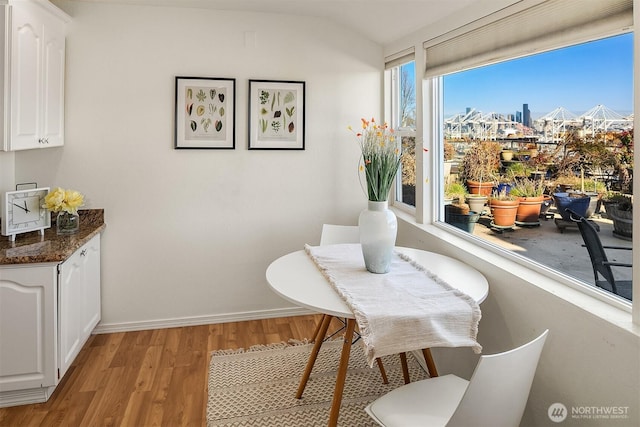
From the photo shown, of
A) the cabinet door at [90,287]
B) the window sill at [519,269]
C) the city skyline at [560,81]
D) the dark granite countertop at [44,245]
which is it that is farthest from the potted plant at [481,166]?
the cabinet door at [90,287]

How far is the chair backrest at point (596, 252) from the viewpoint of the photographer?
170cm

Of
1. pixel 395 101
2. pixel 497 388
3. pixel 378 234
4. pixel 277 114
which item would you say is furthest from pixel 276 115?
pixel 497 388

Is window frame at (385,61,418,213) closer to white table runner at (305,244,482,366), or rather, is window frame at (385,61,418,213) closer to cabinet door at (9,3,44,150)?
white table runner at (305,244,482,366)

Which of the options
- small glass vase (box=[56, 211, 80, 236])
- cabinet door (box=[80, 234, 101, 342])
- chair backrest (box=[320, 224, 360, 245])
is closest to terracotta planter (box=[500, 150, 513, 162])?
chair backrest (box=[320, 224, 360, 245])

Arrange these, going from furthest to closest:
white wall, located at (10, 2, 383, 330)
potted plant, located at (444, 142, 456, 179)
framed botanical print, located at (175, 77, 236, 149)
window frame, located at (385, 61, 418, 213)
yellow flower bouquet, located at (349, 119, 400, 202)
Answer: window frame, located at (385, 61, 418, 213) → framed botanical print, located at (175, 77, 236, 149) → white wall, located at (10, 2, 383, 330) → potted plant, located at (444, 142, 456, 179) → yellow flower bouquet, located at (349, 119, 400, 202)

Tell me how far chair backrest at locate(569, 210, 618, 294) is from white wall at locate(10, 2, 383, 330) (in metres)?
2.11

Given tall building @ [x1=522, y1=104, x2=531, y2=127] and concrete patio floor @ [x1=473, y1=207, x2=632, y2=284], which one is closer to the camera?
concrete patio floor @ [x1=473, y1=207, x2=632, y2=284]

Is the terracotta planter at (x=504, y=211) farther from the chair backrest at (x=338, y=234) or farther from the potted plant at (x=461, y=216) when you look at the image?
the chair backrest at (x=338, y=234)

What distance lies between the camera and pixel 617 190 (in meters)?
1.66

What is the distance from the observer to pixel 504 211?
2373 mm

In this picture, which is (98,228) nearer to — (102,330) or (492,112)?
(102,330)

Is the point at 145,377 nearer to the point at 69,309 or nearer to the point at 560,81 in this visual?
the point at 69,309

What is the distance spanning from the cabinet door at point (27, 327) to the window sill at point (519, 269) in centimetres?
227

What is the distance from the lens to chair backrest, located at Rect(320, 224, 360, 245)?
299cm
